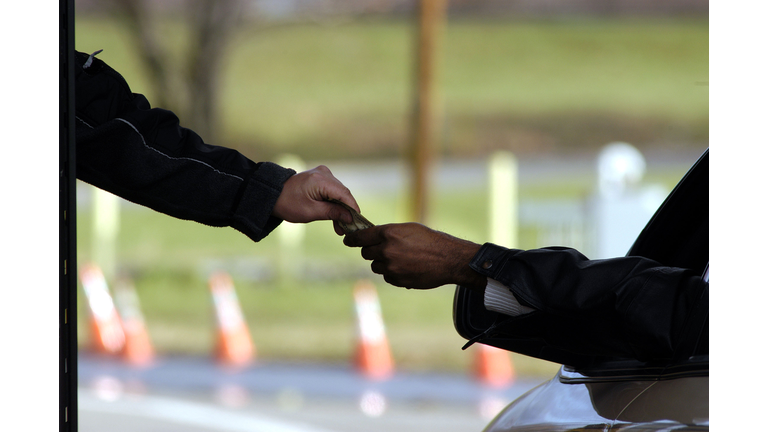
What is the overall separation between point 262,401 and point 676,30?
3097 cm

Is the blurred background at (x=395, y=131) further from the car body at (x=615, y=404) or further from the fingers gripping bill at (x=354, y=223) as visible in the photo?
the car body at (x=615, y=404)

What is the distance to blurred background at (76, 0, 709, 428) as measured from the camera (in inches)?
472

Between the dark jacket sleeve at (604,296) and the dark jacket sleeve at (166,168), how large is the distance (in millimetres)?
754

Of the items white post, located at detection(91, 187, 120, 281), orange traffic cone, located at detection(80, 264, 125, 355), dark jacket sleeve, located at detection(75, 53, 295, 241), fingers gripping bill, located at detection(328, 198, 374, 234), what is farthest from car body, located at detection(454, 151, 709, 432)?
white post, located at detection(91, 187, 120, 281)

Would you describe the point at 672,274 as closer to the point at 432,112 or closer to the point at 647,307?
the point at 647,307

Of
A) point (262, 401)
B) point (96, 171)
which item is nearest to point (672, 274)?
point (96, 171)

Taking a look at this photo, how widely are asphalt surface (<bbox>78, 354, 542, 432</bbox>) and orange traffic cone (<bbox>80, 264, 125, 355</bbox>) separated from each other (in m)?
0.20

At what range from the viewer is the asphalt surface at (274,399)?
6102 mm

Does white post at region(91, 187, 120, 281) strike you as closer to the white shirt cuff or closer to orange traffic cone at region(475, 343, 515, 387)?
orange traffic cone at region(475, 343, 515, 387)

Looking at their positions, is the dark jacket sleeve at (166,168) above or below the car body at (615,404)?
above

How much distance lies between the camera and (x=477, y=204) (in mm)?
19297

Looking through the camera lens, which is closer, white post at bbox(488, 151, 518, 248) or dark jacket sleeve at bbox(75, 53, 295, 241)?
dark jacket sleeve at bbox(75, 53, 295, 241)

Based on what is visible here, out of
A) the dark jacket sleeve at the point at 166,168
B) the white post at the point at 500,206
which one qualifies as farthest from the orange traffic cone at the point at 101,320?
the dark jacket sleeve at the point at 166,168

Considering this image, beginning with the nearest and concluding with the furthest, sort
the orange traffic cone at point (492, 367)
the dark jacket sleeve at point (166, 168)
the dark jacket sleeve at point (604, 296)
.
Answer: the dark jacket sleeve at point (604, 296)
the dark jacket sleeve at point (166, 168)
the orange traffic cone at point (492, 367)
